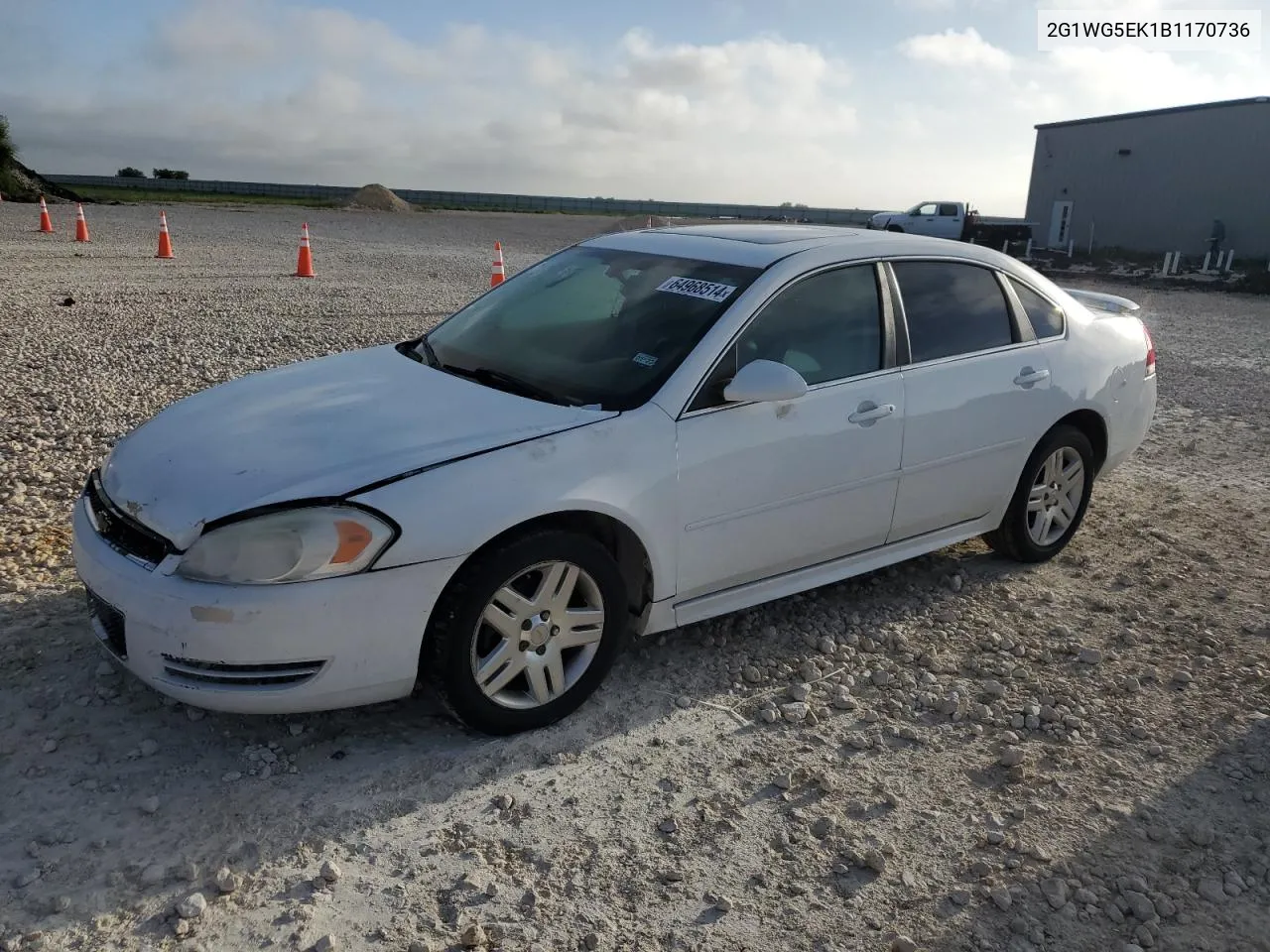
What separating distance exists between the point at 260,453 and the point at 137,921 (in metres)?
1.40

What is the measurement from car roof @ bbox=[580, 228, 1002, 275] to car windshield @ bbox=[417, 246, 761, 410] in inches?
3.2

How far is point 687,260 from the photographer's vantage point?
14.0 feet

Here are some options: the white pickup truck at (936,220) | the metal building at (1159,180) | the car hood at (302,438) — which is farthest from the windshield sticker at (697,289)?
the metal building at (1159,180)

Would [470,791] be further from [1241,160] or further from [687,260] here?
[1241,160]

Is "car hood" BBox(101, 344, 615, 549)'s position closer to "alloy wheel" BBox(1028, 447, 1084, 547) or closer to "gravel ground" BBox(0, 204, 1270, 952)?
"gravel ground" BBox(0, 204, 1270, 952)

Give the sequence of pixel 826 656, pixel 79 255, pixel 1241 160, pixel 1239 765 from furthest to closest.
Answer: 1. pixel 1241 160
2. pixel 79 255
3. pixel 826 656
4. pixel 1239 765

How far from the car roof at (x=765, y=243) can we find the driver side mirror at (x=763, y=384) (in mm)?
581

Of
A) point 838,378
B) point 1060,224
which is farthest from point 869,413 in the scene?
point 1060,224

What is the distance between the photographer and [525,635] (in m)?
3.37

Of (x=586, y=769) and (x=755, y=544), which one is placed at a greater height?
(x=755, y=544)

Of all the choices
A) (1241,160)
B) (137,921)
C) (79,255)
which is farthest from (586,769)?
(1241,160)

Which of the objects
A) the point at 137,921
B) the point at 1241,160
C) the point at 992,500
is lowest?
the point at 137,921

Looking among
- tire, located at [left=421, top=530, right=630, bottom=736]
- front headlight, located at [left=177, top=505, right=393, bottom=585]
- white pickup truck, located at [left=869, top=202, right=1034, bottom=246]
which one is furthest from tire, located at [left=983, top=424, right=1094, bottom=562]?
white pickup truck, located at [left=869, top=202, right=1034, bottom=246]

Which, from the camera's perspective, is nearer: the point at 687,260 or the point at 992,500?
the point at 687,260
